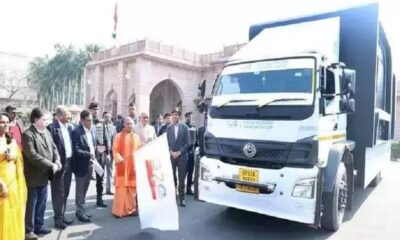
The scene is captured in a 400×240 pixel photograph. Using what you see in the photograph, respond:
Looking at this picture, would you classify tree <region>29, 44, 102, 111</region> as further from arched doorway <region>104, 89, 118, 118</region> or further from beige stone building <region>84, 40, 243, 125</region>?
arched doorway <region>104, 89, 118, 118</region>

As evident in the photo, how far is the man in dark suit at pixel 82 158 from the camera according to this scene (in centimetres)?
505

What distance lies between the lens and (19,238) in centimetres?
363

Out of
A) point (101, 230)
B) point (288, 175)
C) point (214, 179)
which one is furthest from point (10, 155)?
point (288, 175)

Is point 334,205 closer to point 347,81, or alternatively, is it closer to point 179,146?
point 347,81

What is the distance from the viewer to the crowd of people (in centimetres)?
359

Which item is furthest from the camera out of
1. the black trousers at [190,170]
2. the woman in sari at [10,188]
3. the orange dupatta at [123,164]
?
the black trousers at [190,170]

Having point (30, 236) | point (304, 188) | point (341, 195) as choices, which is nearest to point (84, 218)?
point (30, 236)

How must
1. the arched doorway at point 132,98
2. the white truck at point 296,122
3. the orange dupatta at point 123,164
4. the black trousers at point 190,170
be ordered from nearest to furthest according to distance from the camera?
the white truck at point 296,122, the orange dupatta at point 123,164, the black trousers at point 190,170, the arched doorway at point 132,98

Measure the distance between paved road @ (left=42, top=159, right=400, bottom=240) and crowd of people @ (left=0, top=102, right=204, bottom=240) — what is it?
0.28m

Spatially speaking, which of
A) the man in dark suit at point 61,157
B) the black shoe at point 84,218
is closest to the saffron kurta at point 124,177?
the black shoe at point 84,218

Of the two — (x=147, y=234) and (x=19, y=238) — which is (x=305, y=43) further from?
(x=19, y=238)

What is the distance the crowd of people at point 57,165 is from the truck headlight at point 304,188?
5.83 ft

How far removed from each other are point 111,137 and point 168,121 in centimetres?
129

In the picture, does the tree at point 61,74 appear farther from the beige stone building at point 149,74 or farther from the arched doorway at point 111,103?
the arched doorway at point 111,103
